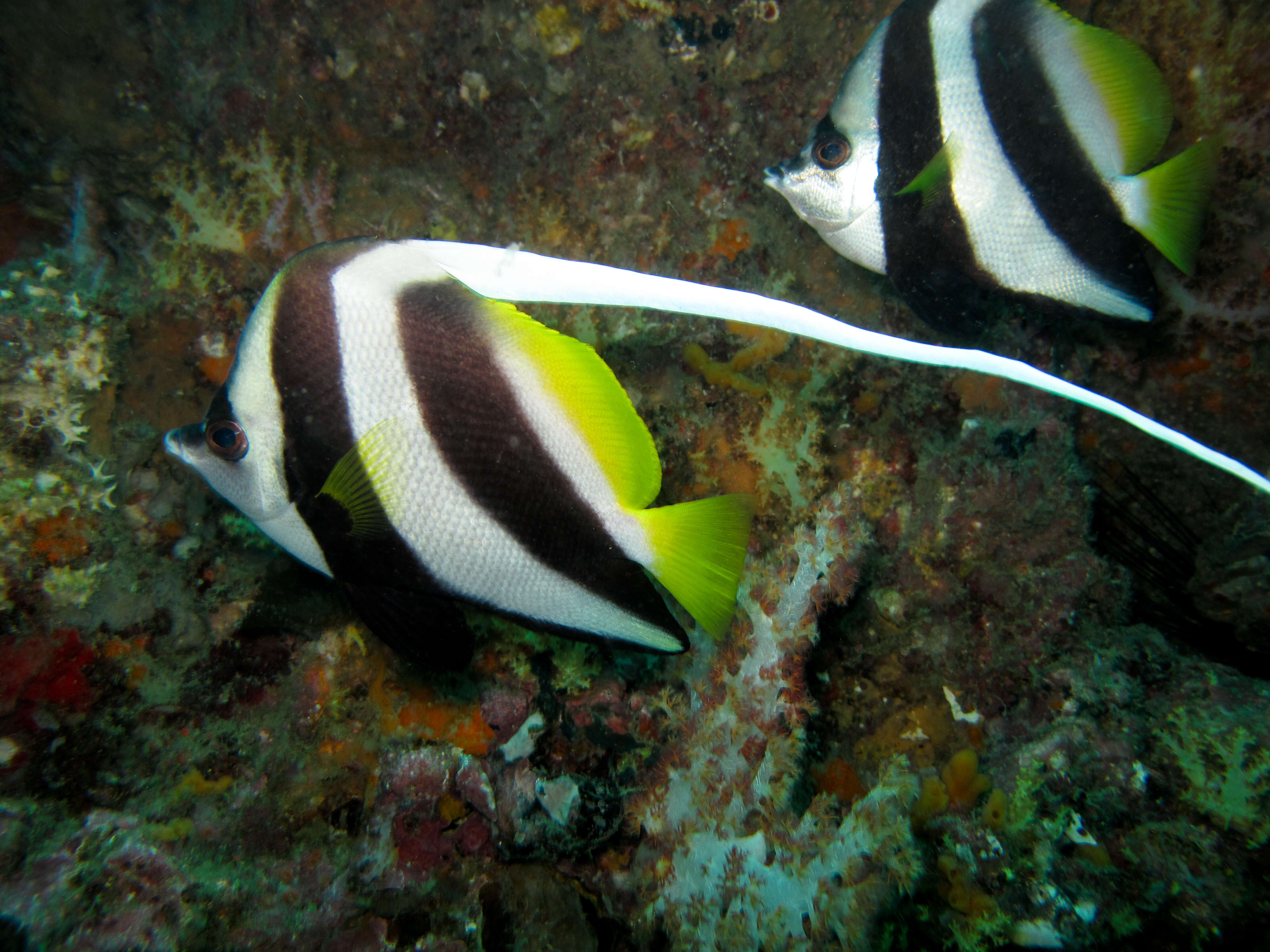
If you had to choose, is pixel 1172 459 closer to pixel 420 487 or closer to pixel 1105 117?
pixel 1105 117

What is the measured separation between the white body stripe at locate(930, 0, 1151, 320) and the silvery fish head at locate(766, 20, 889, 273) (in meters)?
0.18

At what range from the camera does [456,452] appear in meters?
1.27

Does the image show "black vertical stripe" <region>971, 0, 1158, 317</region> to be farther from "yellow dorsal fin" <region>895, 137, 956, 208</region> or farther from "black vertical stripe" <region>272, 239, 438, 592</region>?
"black vertical stripe" <region>272, 239, 438, 592</region>

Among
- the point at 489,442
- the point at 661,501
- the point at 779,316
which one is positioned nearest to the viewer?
the point at 779,316

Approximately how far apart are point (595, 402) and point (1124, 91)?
181 cm

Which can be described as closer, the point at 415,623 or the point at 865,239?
the point at 415,623

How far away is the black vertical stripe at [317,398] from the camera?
124 cm

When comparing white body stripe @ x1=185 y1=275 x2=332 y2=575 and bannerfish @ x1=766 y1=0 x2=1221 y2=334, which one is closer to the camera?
white body stripe @ x1=185 y1=275 x2=332 y2=575

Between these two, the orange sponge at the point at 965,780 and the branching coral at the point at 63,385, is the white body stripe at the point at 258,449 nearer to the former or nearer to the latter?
the branching coral at the point at 63,385

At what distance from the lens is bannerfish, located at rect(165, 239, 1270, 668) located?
1.24 m

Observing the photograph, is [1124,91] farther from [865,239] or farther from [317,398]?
[317,398]

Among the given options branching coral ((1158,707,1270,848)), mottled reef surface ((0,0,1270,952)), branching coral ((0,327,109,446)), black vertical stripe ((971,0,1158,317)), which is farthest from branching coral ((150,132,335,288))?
branching coral ((1158,707,1270,848))

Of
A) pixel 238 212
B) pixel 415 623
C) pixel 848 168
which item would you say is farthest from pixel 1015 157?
pixel 238 212

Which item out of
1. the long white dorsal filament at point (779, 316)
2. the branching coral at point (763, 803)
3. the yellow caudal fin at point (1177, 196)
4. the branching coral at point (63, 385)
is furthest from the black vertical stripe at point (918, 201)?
the branching coral at point (63, 385)
